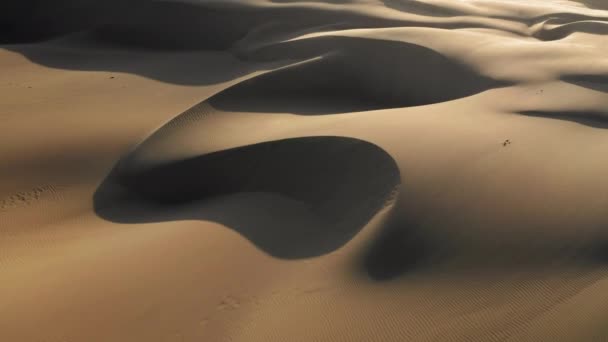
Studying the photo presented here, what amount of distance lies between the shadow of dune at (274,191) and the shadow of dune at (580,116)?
8.22 feet

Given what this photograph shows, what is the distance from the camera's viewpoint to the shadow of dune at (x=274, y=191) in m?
4.36

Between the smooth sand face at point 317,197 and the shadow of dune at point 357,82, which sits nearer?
the smooth sand face at point 317,197

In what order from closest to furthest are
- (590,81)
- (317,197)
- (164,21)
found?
(317,197) → (590,81) → (164,21)

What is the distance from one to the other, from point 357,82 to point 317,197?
172 inches

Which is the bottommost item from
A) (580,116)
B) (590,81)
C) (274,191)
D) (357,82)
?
(274,191)

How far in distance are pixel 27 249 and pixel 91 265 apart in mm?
935

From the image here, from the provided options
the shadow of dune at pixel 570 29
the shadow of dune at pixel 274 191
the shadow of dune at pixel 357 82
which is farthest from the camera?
the shadow of dune at pixel 570 29

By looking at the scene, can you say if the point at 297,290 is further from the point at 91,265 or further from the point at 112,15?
the point at 112,15

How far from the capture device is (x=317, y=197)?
4875 mm

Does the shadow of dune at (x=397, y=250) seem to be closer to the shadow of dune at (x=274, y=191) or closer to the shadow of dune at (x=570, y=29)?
the shadow of dune at (x=274, y=191)

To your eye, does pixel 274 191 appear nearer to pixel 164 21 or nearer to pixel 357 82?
pixel 357 82

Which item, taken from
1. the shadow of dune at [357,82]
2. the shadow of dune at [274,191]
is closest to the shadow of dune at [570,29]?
the shadow of dune at [357,82]

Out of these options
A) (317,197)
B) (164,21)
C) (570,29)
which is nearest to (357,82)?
(317,197)

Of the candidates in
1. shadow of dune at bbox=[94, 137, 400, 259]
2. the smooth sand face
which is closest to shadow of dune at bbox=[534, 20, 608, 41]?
the smooth sand face
